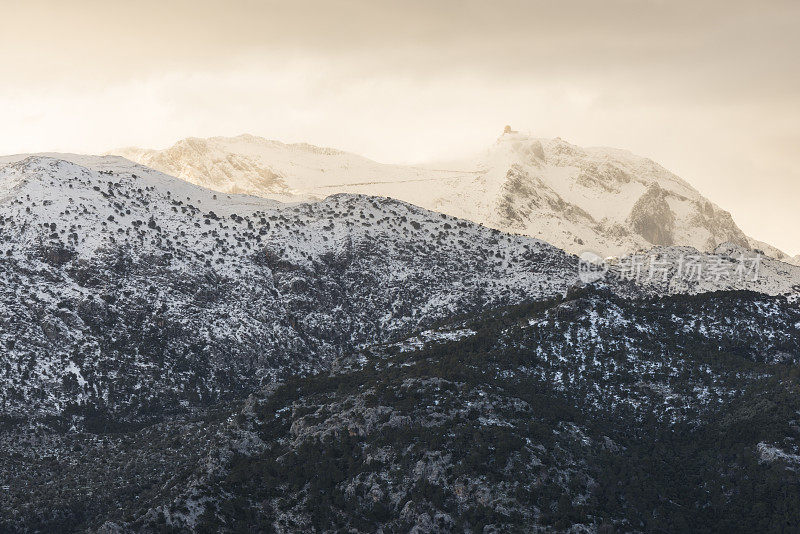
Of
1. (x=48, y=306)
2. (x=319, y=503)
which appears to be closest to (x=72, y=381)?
(x=48, y=306)

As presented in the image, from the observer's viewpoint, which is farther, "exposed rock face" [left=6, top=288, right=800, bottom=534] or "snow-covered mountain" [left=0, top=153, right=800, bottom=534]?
"snow-covered mountain" [left=0, top=153, right=800, bottom=534]

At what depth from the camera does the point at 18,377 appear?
170750mm

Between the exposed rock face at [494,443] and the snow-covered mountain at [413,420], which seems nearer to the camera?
the exposed rock face at [494,443]

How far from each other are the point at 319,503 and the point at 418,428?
17.2m

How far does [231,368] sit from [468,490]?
267 feet

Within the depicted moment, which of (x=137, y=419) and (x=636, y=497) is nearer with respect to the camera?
(x=636, y=497)

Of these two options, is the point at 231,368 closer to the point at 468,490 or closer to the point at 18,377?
the point at 18,377

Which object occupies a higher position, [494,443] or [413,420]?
[413,420]

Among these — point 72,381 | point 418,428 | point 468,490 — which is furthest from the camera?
point 72,381

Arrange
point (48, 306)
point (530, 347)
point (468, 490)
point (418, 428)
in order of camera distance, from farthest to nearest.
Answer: point (48, 306) → point (530, 347) → point (418, 428) → point (468, 490)

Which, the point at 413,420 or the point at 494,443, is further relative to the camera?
the point at 413,420

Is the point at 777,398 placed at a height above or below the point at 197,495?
above

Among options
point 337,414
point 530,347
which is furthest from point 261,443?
point 530,347

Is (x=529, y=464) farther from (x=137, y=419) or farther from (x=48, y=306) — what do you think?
(x=48, y=306)
